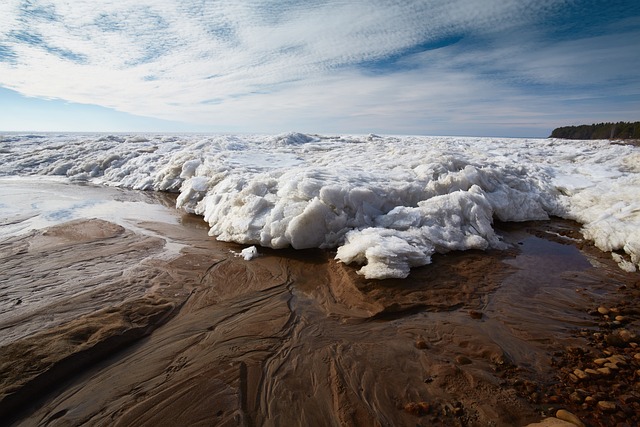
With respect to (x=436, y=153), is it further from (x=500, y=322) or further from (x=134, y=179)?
(x=134, y=179)

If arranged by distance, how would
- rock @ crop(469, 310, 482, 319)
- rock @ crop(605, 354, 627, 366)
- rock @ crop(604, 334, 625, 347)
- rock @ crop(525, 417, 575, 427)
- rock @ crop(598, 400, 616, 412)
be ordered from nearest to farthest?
rock @ crop(525, 417, 575, 427)
rock @ crop(598, 400, 616, 412)
rock @ crop(605, 354, 627, 366)
rock @ crop(604, 334, 625, 347)
rock @ crop(469, 310, 482, 319)

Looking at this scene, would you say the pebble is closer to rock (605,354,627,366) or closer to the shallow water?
rock (605,354,627,366)

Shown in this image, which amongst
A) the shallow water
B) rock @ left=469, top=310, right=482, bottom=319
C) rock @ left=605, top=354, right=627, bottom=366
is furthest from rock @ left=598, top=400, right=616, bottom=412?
the shallow water

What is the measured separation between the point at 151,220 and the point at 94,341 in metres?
5.41

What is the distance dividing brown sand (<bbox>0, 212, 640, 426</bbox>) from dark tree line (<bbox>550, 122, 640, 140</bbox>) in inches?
1329

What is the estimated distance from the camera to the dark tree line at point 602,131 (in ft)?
90.2

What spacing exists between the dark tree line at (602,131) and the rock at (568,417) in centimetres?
3539

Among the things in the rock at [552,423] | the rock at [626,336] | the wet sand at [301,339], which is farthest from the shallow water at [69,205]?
the rock at [626,336]

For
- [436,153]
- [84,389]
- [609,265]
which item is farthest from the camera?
[436,153]

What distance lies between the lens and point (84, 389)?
9.10 ft

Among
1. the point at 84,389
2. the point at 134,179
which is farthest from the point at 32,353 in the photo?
the point at 134,179

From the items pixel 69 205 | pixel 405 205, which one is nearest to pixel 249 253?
pixel 405 205

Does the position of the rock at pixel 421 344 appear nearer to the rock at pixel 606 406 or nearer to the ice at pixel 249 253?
the rock at pixel 606 406

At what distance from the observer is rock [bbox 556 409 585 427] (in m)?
2.36
